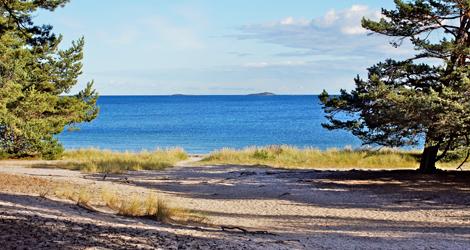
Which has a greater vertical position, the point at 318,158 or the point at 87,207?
the point at 318,158

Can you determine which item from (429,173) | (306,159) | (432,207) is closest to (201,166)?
(306,159)

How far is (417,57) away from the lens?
54.7 feet

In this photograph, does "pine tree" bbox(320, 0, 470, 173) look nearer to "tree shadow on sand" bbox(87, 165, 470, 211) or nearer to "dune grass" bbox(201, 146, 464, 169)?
"tree shadow on sand" bbox(87, 165, 470, 211)

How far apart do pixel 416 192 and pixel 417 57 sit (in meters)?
4.12

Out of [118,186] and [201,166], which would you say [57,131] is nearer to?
[201,166]

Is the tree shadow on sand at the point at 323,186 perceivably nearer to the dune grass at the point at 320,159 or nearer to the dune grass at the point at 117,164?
the dune grass at the point at 117,164

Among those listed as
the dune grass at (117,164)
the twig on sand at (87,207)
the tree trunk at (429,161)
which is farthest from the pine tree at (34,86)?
the tree trunk at (429,161)

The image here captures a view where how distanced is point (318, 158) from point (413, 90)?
1196 centimetres

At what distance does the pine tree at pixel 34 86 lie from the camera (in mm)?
15234

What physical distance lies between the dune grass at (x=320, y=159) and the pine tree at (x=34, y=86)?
276 inches

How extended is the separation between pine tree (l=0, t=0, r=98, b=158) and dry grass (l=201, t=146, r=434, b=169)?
7092mm

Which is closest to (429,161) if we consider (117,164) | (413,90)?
(413,90)

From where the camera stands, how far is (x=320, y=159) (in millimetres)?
26984

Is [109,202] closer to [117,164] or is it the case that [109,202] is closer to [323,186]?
[323,186]
